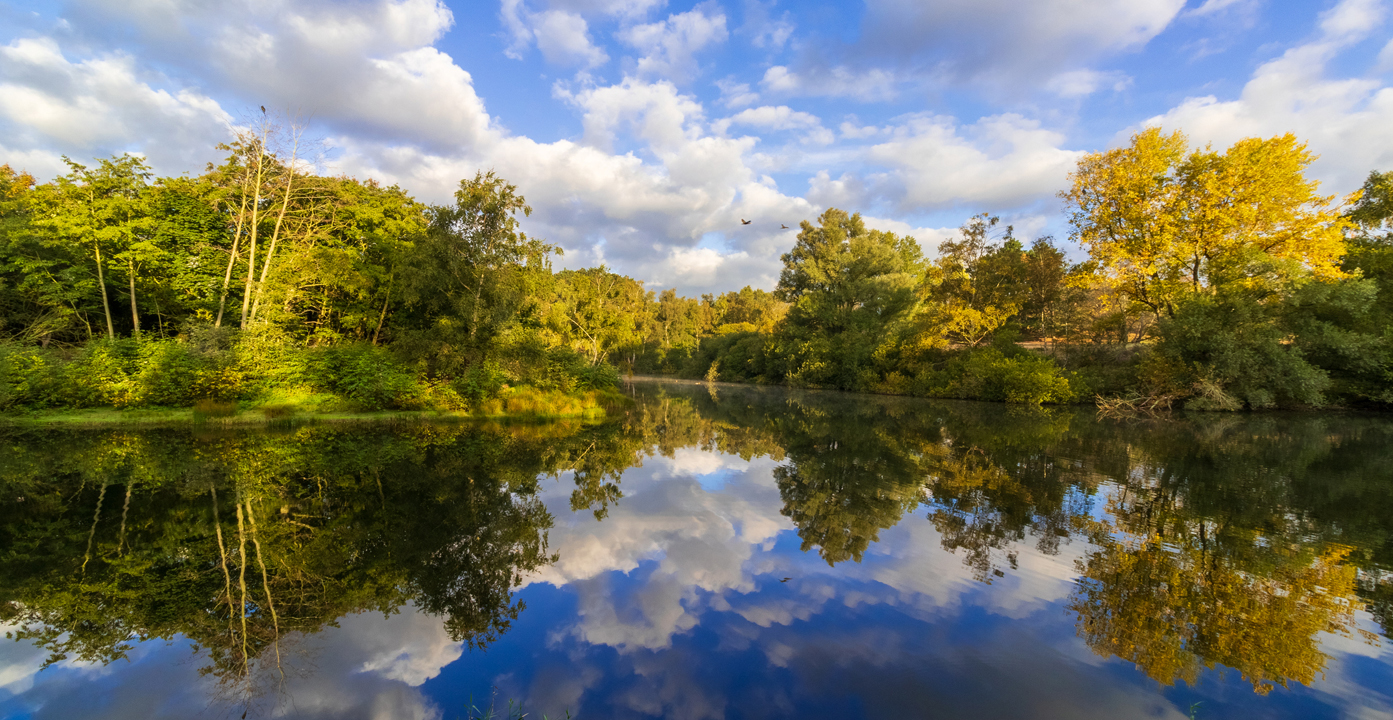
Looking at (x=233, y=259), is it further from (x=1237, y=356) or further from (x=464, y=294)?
(x=1237, y=356)

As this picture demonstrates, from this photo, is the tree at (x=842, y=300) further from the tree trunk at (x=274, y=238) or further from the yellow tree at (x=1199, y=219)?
the tree trunk at (x=274, y=238)

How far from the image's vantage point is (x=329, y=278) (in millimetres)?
20516

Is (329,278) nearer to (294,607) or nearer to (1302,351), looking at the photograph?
(294,607)

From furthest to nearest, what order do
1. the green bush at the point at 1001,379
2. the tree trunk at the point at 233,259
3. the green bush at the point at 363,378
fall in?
1. the green bush at the point at 1001,379
2. the tree trunk at the point at 233,259
3. the green bush at the point at 363,378

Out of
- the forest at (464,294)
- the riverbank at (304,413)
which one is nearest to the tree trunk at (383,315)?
the forest at (464,294)

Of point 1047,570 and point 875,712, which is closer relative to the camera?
point 875,712

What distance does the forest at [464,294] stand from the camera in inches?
710

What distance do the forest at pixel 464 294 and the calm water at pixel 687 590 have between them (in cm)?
774

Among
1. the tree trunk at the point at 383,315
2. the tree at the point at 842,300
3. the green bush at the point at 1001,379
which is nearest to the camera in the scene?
the tree trunk at the point at 383,315

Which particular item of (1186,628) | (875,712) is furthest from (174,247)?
(1186,628)

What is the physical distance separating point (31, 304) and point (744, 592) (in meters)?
34.3

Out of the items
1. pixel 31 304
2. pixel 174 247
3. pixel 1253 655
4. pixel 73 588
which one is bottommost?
pixel 73 588

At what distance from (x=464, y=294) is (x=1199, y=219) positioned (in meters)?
32.1

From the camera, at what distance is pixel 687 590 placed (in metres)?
5.36
